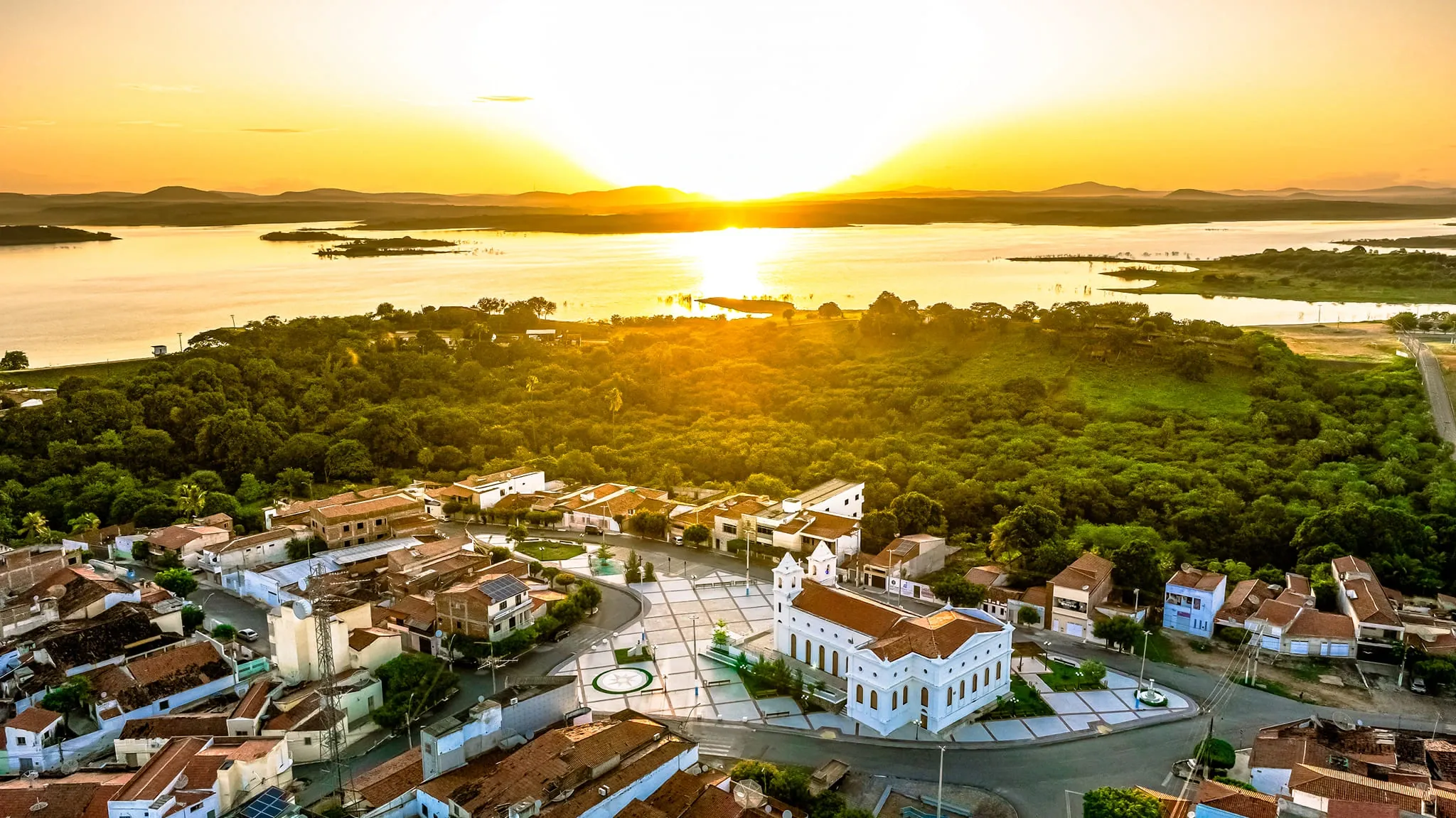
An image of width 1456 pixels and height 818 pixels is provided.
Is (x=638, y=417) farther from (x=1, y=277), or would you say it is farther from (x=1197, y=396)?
(x=1, y=277)

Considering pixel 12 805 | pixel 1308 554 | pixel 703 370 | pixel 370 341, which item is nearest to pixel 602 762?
pixel 12 805

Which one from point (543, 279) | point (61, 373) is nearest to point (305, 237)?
point (543, 279)

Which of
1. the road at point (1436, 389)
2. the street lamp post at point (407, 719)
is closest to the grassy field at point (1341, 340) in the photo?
the road at point (1436, 389)

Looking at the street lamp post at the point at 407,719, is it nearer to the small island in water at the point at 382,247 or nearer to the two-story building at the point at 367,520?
the two-story building at the point at 367,520

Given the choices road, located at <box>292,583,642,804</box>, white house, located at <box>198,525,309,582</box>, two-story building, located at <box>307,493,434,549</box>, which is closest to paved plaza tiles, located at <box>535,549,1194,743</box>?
road, located at <box>292,583,642,804</box>

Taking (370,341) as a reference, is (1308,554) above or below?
below
